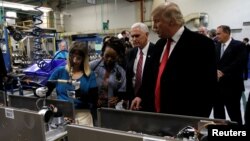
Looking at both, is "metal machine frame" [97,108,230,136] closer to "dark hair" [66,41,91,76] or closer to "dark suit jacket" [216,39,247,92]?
"dark hair" [66,41,91,76]

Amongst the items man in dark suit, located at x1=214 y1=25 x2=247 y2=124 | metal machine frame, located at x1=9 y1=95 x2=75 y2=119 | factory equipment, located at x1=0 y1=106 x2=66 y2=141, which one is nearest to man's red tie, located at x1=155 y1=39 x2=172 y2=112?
metal machine frame, located at x1=9 y1=95 x2=75 y2=119

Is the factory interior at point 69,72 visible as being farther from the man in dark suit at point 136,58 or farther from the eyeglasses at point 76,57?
the man in dark suit at point 136,58

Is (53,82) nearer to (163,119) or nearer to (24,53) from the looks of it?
(163,119)

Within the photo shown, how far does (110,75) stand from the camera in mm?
2320

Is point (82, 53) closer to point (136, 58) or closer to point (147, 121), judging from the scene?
point (136, 58)

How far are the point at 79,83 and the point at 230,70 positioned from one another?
7.09 feet

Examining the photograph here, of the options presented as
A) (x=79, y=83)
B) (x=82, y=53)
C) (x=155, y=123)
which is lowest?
(x=155, y=123)

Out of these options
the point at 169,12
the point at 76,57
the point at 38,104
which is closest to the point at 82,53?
the point at 76,57

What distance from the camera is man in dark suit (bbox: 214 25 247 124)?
124 inches

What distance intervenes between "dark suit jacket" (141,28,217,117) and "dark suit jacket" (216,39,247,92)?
1.66 m

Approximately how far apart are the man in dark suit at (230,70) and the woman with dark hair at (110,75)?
1495mm

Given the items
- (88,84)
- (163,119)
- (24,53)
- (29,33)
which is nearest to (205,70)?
(163,119)

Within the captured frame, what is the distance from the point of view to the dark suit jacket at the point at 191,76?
167 centimetres

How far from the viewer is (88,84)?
2031 mm
